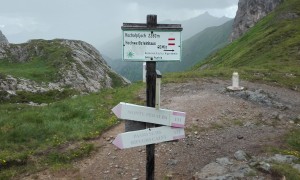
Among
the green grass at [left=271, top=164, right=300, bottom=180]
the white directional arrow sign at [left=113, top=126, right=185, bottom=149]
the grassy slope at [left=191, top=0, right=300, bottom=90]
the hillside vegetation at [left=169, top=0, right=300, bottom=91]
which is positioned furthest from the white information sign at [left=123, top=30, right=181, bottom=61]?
the grassy slope at [left=191, top=0, right=300, bottom=90]

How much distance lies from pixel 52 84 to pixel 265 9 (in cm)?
9585

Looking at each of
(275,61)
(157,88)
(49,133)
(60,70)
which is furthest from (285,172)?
(60,70)

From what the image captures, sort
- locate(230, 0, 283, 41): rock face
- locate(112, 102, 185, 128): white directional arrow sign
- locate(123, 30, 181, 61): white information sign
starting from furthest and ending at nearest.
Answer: locate(230, 0, 283, 41): rock face, locate(112, 102, 185, 128): white directional arrow sign, locate(123, 30, 181, 61): white information sign

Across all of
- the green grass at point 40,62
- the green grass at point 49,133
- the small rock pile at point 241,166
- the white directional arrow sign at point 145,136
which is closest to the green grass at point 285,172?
the small rock pile at point 241,166

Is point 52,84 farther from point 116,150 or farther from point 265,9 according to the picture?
point 265,9

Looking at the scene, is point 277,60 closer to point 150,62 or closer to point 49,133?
point 49,133

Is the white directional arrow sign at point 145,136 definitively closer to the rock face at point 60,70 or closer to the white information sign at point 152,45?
the white information sign at point 152,45

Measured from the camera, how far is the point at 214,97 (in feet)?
72.9

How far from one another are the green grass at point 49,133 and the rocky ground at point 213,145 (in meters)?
0.70

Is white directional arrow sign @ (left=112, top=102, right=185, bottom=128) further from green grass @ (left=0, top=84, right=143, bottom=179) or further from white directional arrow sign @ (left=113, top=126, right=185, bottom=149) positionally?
green grass @ (left=0, top=84, right=143, bottom=179)

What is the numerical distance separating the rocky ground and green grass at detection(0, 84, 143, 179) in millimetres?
703

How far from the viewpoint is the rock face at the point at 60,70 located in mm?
46591

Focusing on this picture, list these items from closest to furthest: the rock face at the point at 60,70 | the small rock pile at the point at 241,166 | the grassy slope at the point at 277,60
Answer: the small rock pile at the point at 241,166 < the grassy slope at the point at 277,60 < the rock face at the point at 60,70

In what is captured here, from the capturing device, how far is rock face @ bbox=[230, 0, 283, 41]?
12475 cm
